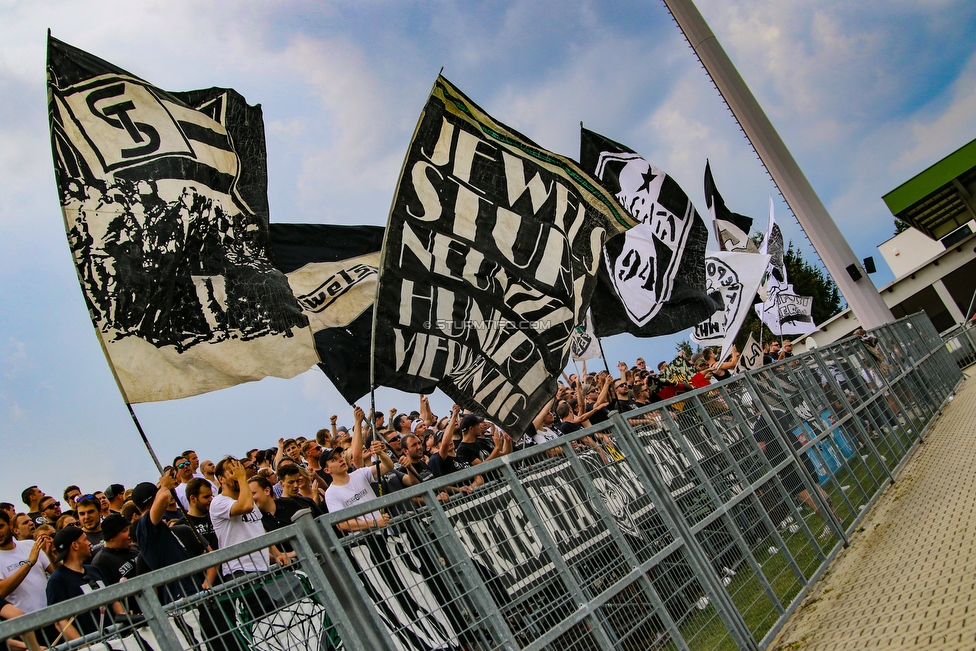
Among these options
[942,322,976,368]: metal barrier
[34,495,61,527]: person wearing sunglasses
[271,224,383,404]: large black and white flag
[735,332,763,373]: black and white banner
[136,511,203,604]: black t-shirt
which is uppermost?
[271,224,383,404]: large black and white flag

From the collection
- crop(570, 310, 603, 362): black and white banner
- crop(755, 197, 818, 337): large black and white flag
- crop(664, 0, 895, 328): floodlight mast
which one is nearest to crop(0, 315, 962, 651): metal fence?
crop(570, 310, 603, 362): black and white banner

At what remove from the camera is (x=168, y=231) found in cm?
602

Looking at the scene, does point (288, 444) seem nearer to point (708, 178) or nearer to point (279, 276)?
point (279, 276)

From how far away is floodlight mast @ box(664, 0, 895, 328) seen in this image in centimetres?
2238

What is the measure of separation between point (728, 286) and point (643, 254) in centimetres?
335

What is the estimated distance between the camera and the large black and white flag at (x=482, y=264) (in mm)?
5043

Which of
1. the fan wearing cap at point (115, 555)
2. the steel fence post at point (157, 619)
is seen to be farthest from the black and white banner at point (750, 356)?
the steel fence post at point (157, 619)

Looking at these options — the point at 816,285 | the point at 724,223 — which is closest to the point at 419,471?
the point at 724,223

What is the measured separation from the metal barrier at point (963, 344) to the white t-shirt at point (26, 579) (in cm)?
2622

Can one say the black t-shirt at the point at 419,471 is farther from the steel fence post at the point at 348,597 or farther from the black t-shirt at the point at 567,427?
the steel fence post at the point at 348,597

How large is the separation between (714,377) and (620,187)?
3.34 m

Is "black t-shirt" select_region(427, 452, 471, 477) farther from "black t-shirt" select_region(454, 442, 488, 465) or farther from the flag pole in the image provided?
the flag pole

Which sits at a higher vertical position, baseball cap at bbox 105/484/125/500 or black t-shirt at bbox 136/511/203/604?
→ baseball cap at bbox 105/484/125/500

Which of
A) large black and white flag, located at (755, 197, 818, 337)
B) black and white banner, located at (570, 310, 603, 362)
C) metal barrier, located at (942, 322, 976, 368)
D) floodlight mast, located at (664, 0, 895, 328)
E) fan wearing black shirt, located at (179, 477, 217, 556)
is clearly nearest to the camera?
fan wearing black shirt, located at (179, 477, 217, 556)
